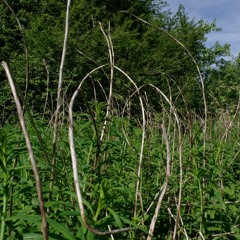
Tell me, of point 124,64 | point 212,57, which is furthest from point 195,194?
point 212,57

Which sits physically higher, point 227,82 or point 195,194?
point 227,82

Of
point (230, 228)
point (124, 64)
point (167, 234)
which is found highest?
point (124, 64)

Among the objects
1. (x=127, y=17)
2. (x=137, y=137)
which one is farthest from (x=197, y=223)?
(x=127, y=17)

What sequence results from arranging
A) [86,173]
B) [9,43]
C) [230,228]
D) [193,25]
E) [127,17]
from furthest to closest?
[193,25] < [127,17] < [9,43] < [230,228] < [86,173]

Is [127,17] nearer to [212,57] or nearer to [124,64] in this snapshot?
[124,64]

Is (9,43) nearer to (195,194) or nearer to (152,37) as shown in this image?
(152,37)

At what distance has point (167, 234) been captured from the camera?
7.89ft

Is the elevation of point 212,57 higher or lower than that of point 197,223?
higher

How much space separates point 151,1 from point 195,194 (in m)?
24.0

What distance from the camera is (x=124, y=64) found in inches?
776

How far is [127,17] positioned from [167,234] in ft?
66.3

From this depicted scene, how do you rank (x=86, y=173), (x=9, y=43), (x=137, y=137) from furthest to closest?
(x=9, y=43) → (x=137, y=137) → (x=86, y=173)

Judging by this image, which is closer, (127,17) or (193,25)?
A: (127,17)

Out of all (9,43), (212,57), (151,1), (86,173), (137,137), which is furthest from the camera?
(212,57)
